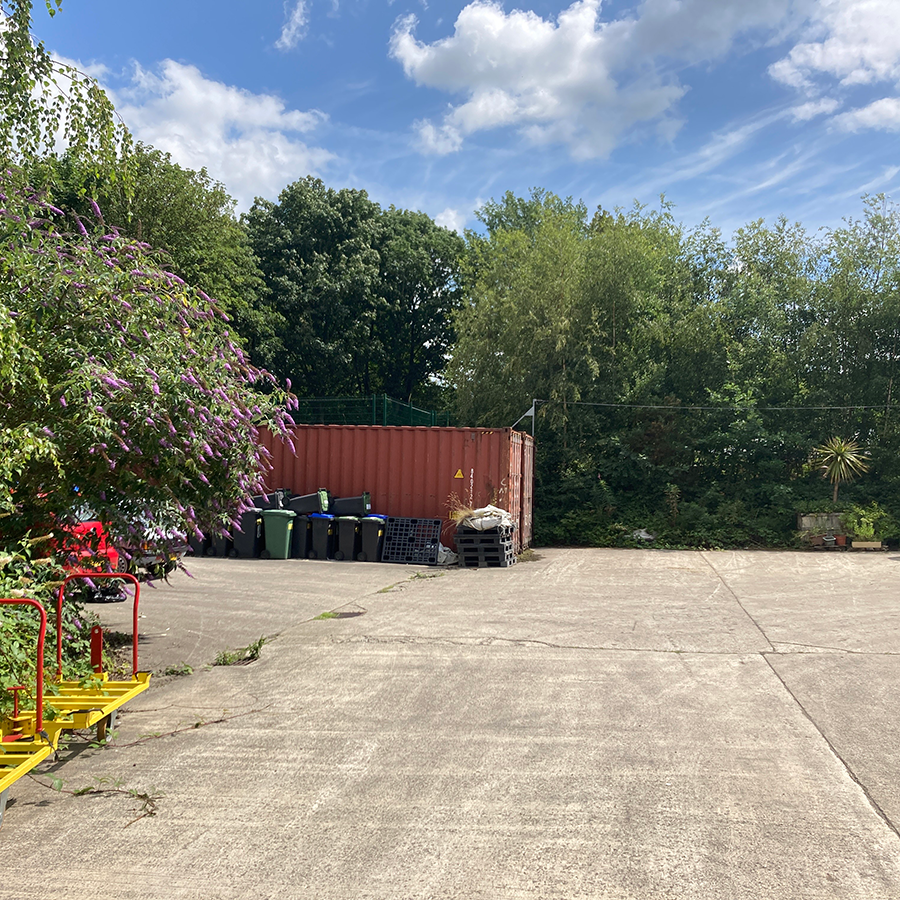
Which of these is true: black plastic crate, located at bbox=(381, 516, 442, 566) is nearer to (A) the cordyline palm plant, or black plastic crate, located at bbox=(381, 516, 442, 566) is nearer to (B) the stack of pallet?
(B) the stack of pallet

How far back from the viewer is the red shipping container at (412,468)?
1670 centimetres

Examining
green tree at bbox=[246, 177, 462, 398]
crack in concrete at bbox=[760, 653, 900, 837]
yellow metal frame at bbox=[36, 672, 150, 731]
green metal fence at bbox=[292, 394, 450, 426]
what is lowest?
crack in concrete at bbox=[760, 653, 900, 837]

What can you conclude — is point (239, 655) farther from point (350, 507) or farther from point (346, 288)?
point (346, 288)

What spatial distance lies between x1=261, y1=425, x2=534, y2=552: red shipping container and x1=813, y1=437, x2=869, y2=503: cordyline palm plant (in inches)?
345

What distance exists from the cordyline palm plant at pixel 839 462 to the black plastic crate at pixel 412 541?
11.1 m

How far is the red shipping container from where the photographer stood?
1670 cm

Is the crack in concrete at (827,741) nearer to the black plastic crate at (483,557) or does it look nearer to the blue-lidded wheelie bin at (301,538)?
the black plastic crate at (483,557)

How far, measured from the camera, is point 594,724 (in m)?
5.43

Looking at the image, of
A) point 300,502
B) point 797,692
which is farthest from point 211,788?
point 300,502

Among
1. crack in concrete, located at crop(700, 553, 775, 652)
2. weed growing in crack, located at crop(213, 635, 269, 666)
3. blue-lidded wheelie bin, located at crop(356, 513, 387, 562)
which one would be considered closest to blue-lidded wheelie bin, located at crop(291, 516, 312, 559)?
blue-lidded wheelie bin, located at crop(356, 513, 387, 562)

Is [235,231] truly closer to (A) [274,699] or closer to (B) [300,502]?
(B) [300,502]

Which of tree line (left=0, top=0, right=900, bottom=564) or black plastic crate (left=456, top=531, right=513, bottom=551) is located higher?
tree line (left=0, top=0, right=900, bottom=564)

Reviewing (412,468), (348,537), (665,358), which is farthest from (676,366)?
(348,537)

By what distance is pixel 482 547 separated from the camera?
15.4 metres
